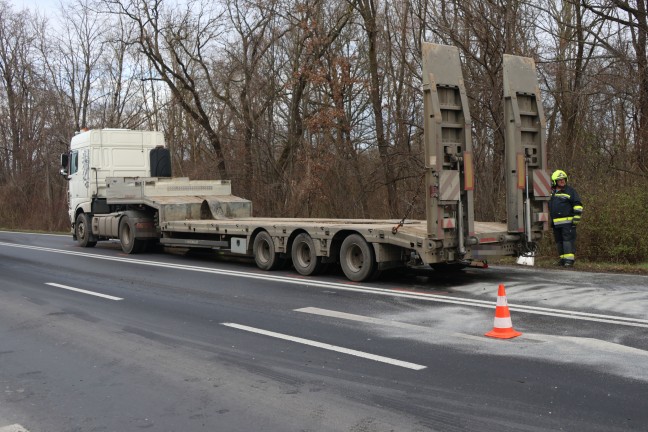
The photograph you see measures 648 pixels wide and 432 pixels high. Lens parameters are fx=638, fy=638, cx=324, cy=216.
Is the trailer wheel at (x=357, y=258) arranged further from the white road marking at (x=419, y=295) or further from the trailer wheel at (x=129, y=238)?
the trailer wheel at (x=129, y=238)

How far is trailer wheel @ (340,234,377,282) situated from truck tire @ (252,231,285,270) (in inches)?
76.0

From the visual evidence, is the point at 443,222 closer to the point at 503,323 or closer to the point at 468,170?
the point at 468,170

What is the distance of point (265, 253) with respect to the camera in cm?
1335

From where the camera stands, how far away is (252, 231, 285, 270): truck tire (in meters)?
13.0

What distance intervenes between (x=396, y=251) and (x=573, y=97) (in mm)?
10762

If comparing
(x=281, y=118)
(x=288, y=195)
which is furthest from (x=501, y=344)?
(x=281, y=118)

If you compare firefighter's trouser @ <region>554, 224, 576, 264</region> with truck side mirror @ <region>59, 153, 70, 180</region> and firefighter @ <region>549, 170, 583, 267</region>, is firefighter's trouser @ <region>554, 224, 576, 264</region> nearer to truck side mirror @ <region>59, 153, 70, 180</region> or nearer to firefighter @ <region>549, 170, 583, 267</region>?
firefighter @ <region>549, 170, 583, 267</region>

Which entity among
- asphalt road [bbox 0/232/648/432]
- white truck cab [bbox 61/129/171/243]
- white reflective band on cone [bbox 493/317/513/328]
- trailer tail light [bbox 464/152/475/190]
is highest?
white truck cab [bbox 61/129/171/243]

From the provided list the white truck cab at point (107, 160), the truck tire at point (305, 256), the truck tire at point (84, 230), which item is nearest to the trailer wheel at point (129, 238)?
the white truck cab at point (107, 160)

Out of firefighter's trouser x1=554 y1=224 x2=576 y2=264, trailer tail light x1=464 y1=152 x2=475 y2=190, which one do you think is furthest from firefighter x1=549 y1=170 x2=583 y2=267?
trailer tail light x1=464 y1=152 x2=475 y2=190

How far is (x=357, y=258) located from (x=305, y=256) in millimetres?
1378

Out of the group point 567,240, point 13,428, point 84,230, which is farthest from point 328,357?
point 84,230

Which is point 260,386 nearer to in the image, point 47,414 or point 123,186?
point 47,414

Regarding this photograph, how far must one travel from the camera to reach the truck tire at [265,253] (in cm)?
1301
